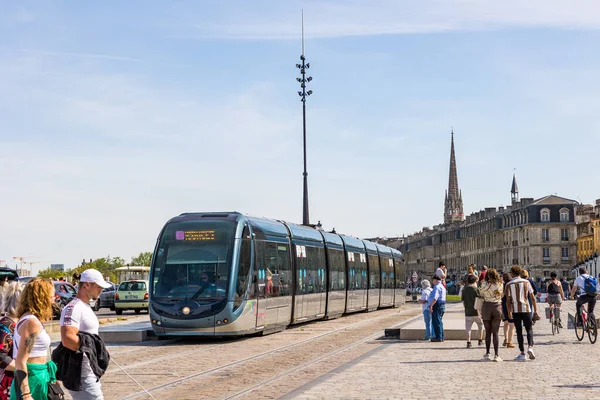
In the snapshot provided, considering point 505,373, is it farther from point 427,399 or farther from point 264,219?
point 264,219

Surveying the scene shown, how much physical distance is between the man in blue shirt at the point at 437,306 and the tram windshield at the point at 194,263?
4448mm

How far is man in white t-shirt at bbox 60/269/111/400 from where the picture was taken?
6.98m

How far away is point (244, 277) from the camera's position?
22406 millimetres

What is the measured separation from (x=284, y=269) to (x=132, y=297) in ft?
52.2

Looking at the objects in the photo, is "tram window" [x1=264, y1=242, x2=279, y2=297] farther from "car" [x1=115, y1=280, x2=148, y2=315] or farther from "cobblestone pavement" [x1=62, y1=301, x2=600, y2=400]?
"car" [x1=115, y1=280, x2=148, y2=315]

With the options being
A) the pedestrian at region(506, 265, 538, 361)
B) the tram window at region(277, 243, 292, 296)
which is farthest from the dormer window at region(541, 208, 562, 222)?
the pedestrian at region(506, 265, 538, 361)

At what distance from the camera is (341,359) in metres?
17.9

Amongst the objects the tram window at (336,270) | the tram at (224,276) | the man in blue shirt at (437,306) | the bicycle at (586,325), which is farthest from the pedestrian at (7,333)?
the tram window at (336,270)

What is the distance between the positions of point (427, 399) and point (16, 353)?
582 centimetres

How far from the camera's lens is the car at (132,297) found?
4022 centimetres

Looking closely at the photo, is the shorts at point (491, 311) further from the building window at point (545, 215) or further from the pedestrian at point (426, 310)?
the building window at point (545, 215)

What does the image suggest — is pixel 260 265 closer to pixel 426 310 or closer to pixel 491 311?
pixel 426 310

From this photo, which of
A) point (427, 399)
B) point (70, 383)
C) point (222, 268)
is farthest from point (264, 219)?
point (70, 383)

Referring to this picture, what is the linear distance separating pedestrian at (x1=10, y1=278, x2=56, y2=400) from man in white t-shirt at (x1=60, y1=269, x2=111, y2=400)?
145 mm
